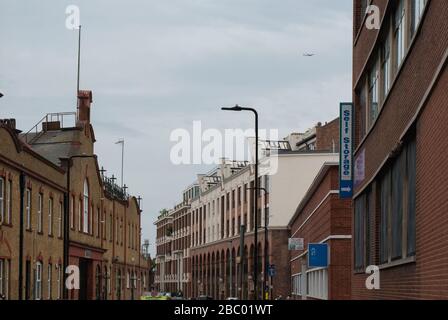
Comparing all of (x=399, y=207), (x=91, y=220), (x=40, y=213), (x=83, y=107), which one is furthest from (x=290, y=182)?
(x=399, y=207)

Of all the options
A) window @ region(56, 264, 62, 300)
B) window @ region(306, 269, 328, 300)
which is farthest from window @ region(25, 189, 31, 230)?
window @ region(306, 269, 328, 300)

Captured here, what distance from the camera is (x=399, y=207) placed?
75.2 feet

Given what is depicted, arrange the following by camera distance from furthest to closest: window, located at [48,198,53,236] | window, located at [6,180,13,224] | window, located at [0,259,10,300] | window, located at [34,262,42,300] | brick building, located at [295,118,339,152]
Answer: brick building, located at [295,118,339,152]
window, located at [48,198,53,236]
window, located at [34,262,42,300]
window, located at [0,259,10,300]
window, located at [6,180,13,224]

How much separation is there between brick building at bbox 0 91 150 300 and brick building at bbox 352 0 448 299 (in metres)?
15.6

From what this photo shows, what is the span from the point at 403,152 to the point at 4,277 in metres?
23.7

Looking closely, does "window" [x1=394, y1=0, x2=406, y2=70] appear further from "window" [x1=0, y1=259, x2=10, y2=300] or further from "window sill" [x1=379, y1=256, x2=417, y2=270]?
"window" [x1=0, y1=259, x2=10, y2=300]

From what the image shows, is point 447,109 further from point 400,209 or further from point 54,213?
point 54,213

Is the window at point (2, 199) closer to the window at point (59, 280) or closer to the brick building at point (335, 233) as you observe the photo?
the window at point (59, 280)

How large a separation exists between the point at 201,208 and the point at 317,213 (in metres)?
84.0

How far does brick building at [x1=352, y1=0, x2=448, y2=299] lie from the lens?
16.5m

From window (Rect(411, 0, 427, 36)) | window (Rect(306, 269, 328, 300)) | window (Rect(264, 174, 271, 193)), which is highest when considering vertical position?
window (Rect(264, 174, 271, 193))

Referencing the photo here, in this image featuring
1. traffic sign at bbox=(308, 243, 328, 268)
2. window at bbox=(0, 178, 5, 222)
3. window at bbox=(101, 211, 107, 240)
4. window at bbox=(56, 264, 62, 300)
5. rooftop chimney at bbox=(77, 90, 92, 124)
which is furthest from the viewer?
window at bbox=(101, 211, 107, 240)

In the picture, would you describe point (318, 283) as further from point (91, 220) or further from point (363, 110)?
point (363, 110)

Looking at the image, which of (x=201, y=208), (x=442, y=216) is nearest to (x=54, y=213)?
(x=442, y=216)
